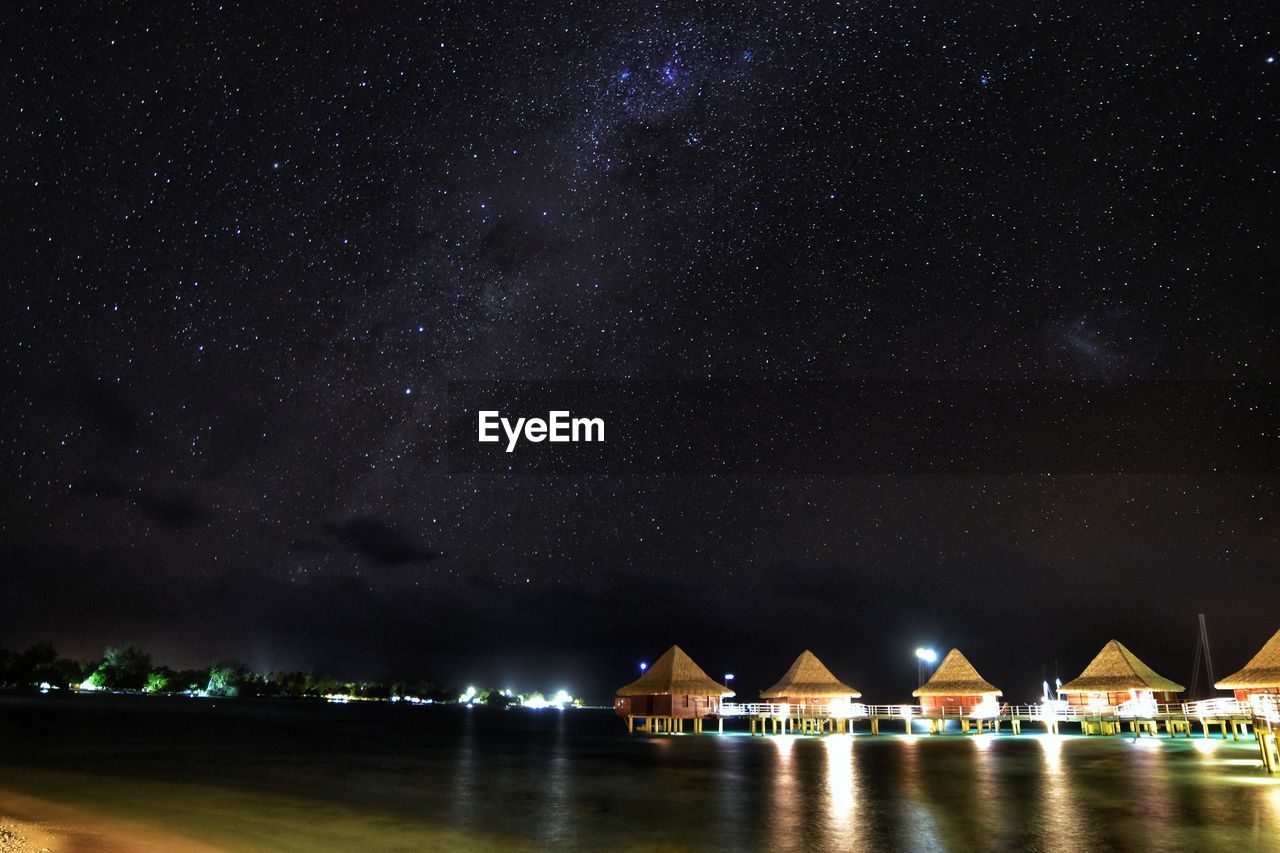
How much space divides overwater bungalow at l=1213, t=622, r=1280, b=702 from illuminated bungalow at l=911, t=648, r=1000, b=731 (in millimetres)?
12226

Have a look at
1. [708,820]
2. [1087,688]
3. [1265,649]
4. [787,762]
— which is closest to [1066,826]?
[708,820]

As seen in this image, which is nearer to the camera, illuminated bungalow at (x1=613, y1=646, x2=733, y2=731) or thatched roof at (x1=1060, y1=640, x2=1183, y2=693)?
thatched roof at (x1=1060, y1=640, x2=1183, y2=693)

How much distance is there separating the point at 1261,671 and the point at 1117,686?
776 centimetres

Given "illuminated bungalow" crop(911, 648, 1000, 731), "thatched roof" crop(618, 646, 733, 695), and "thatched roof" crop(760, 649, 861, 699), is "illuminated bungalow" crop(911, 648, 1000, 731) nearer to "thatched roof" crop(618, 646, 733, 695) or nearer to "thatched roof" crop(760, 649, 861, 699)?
"thatched roof" crop(760, 649, 861, 699)

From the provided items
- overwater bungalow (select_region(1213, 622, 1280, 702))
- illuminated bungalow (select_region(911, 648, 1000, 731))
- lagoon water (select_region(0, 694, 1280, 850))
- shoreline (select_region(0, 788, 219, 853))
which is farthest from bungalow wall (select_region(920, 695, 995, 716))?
shoreline (select_region(0, 788, 219, 853))

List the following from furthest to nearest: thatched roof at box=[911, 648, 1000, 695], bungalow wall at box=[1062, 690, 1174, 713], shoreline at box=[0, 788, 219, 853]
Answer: thatched roof at box=[911, 648, 1000, 695], bungalow wall at box=[1062, 690, 1174, 713], shoreline at box=[0, 788, 219, 853]

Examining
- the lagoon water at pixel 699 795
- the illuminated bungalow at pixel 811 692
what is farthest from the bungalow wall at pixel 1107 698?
the illuminated bungalow at pixel 811 692

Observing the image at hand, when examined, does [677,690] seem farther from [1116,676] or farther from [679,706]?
[1116,676]

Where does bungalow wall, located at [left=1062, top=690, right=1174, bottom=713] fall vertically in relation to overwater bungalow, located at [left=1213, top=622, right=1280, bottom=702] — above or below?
below

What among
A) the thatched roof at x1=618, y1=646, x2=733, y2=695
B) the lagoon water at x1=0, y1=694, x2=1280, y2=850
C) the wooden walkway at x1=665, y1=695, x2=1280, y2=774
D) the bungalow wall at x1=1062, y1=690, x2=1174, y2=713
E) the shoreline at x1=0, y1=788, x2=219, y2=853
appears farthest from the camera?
the thatched roof at x1=618, y1=646, x2=733, y2=695

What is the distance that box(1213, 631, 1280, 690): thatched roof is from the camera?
134 feet

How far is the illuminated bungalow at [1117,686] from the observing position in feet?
159

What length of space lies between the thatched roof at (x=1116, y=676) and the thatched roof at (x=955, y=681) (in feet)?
15.5

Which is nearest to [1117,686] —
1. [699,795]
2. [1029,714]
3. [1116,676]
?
[1116,676]
